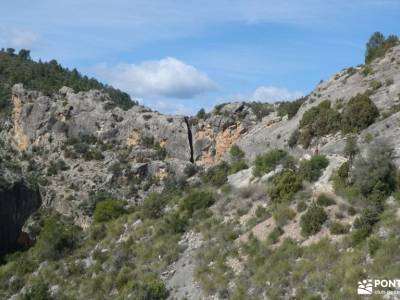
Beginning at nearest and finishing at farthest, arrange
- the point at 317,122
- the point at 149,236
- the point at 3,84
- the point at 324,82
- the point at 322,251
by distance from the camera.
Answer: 1. the point at 322,251
2. the point at 149,236
3. the point at 317,122
4. the point at 324,82
5. the point at 3,84

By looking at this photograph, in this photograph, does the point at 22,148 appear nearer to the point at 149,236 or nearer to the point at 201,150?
the point at 201,150

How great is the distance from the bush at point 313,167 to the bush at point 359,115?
3783 mm

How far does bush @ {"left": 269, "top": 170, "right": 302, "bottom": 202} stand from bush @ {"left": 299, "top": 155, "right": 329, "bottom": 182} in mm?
349

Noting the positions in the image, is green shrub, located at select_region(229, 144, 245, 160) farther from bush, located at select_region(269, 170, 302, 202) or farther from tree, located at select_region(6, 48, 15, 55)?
tree, located at select_region(6, 48, 15, 55)

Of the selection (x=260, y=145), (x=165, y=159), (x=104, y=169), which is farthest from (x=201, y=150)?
(x=260, y=145)

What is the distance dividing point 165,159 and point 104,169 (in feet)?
30.0

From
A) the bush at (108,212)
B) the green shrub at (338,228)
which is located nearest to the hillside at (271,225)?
the green shrub at (338,228)

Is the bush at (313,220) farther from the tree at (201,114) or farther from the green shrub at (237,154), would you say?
the tree at (201,114)

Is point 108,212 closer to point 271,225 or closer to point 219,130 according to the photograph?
point 271,225

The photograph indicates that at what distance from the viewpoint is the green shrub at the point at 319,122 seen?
2898 cm

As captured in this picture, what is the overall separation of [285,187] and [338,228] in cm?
424

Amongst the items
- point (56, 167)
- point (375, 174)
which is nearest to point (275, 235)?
point (375, 174)

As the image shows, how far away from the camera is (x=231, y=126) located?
269 ft

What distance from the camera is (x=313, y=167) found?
77.5 ft
